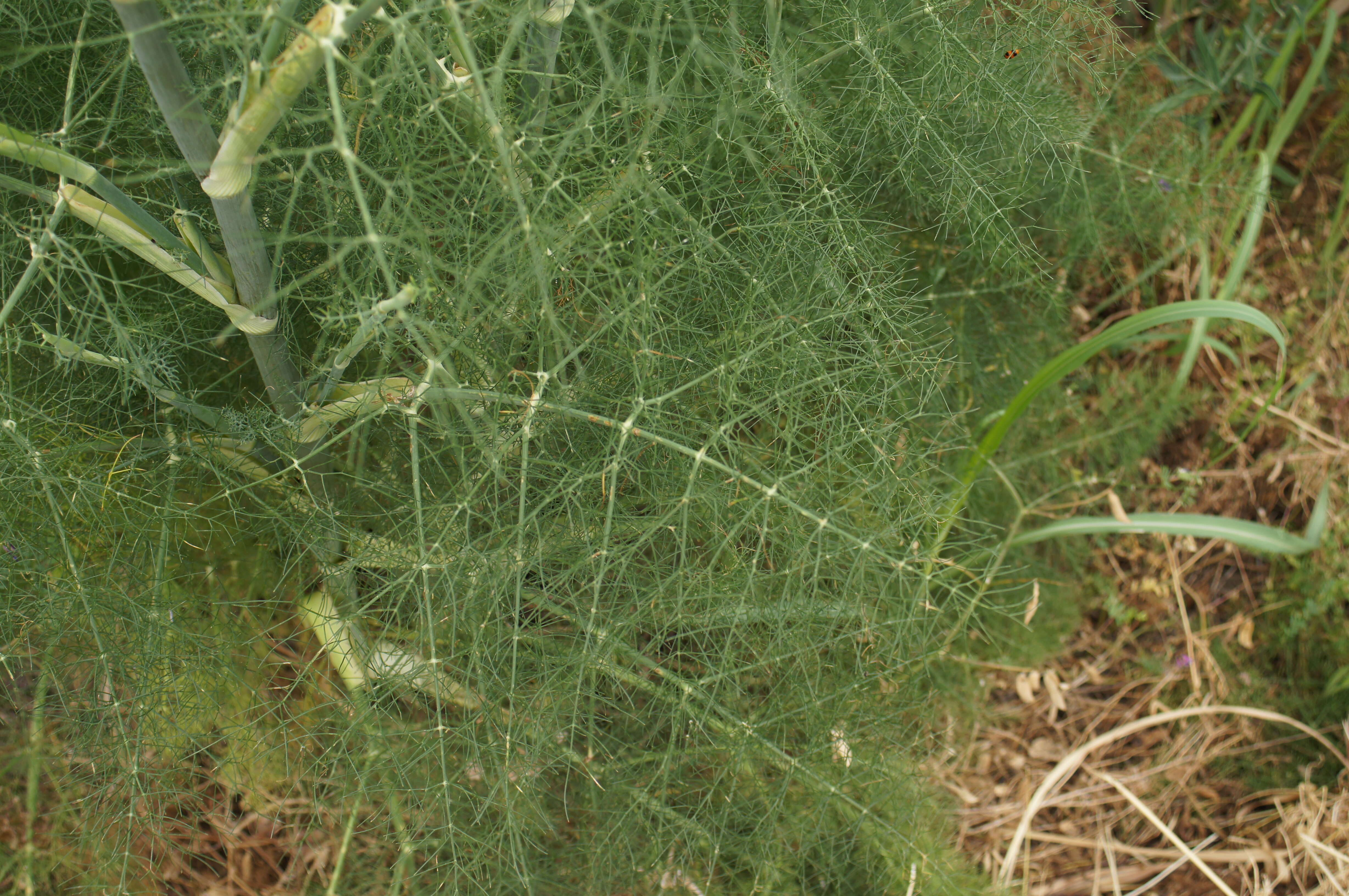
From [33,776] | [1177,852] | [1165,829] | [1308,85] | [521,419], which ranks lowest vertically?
[1177,852]

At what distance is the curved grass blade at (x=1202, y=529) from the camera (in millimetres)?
1568

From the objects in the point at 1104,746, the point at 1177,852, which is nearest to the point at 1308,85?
the point at 1104,746

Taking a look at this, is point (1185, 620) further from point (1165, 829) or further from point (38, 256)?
point (38, 256)

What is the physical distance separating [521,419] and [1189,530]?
4.06 ft

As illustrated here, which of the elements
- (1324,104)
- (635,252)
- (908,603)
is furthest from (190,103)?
(1324,104)

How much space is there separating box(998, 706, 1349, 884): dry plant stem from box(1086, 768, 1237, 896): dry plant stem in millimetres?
60

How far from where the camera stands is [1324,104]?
6.98 ft

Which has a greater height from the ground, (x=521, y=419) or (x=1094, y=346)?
(x=521, y=419)

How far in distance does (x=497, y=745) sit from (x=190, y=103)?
774 mm

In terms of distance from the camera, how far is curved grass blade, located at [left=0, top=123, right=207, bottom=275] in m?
0.82

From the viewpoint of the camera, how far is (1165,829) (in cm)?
167

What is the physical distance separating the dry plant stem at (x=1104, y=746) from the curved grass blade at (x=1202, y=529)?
13.6 inches

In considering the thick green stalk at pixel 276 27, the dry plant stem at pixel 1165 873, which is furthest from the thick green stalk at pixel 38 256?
the dry plant stem at pixel 1165 873

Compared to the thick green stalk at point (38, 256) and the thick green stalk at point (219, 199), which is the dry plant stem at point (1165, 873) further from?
the thick green stalk at point (38, 256)
